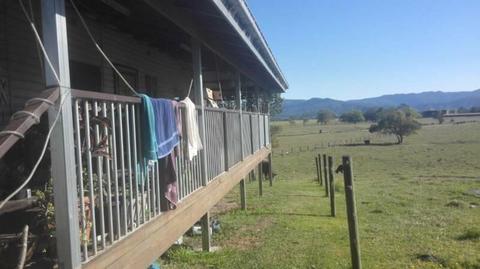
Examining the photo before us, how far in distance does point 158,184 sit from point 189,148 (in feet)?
3.22

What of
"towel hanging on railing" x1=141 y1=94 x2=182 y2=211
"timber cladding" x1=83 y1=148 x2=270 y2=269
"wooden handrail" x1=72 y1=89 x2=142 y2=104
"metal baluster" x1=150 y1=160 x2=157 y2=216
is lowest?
"timber cladding" x1=83 y1=148 x2=270 y2=269

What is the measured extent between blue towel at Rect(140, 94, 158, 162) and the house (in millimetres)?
58

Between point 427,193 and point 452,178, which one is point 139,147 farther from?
point 452,178

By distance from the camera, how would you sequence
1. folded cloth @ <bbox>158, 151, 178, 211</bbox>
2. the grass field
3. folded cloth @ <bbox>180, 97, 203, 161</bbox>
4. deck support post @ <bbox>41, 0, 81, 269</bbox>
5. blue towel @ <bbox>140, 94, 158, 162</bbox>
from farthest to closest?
the grass field, folded cloth @ <bbox>180, 97, 203, 161</bbox>, folded cloth @ <bbox>158, 151, 178, 211</bbox>, blue towel @ <bbox>140, 94, 158, 162</bbox>, deck support post @ <bbox>41, 0, 81, 269</bbox>

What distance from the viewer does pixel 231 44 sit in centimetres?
871

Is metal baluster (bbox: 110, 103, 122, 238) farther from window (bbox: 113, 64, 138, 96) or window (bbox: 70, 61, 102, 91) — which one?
window (bbox: 113, 64, 138, 96)

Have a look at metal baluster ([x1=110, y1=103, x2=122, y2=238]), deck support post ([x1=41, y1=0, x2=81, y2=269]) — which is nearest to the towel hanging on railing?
metal baluster ([x1=110, y1=103, x2=122, y2=238])

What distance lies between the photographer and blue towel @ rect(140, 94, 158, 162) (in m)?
4.52

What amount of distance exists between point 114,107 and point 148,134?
43 cm

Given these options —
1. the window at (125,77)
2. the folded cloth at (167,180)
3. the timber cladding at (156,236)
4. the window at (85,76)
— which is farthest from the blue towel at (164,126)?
the window at (125,77)

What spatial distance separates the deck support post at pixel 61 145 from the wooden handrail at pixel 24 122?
0.09 meters

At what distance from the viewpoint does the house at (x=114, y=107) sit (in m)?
3.13

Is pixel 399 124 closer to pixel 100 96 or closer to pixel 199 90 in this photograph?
pixel 199 90

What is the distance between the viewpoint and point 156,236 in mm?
4910
